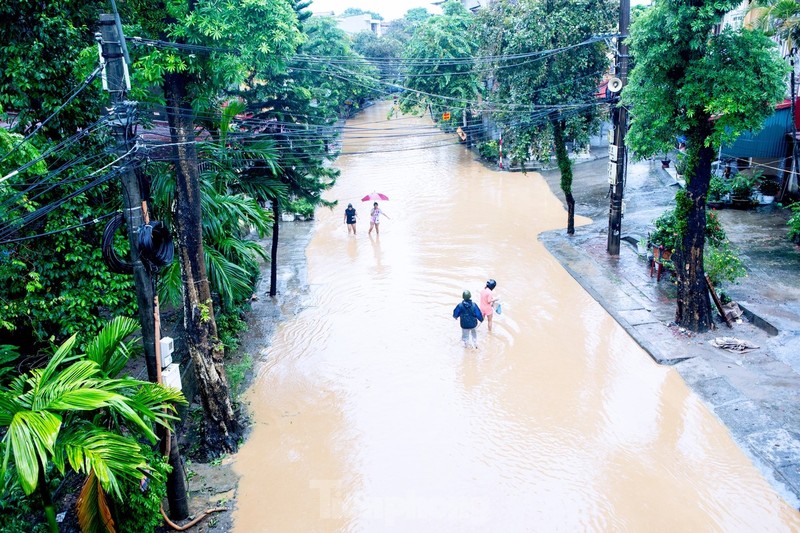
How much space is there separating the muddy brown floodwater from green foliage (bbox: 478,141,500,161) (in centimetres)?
1494

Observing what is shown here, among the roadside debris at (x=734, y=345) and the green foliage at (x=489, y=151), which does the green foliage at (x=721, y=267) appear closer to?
the roadside debris at (x=734, y=345)

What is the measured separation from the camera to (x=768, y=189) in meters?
20.5

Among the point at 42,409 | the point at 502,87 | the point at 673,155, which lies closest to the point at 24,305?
the point at 42,409

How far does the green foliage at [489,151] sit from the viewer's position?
3107 centimetres

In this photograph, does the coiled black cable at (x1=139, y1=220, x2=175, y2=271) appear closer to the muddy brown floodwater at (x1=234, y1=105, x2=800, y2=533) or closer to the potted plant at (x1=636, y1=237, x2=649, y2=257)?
the muddy brown floodwater at (x1=234, y1=105, x2=800, y2=533)

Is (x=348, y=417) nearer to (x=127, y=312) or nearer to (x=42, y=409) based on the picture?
(x=127, y=312)

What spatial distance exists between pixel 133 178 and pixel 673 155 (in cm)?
2602

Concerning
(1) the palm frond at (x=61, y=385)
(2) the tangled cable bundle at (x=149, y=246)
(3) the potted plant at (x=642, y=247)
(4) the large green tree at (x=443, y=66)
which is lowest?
(3) the potted plant at (x=642, y=247)

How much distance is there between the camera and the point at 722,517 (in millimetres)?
7629

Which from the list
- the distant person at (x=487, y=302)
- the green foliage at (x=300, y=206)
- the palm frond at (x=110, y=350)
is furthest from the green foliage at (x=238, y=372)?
the distant person at (x=487, y=302)

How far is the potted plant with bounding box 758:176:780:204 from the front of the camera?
2019 centimetres

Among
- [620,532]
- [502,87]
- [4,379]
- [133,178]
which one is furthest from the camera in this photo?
[502,87]

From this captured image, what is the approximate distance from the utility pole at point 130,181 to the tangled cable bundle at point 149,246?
0.08 metres

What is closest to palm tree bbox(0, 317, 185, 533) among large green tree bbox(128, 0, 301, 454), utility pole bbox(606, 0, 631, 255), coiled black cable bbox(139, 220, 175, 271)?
coiled black cable bbox(139, 220, 175, 271)
